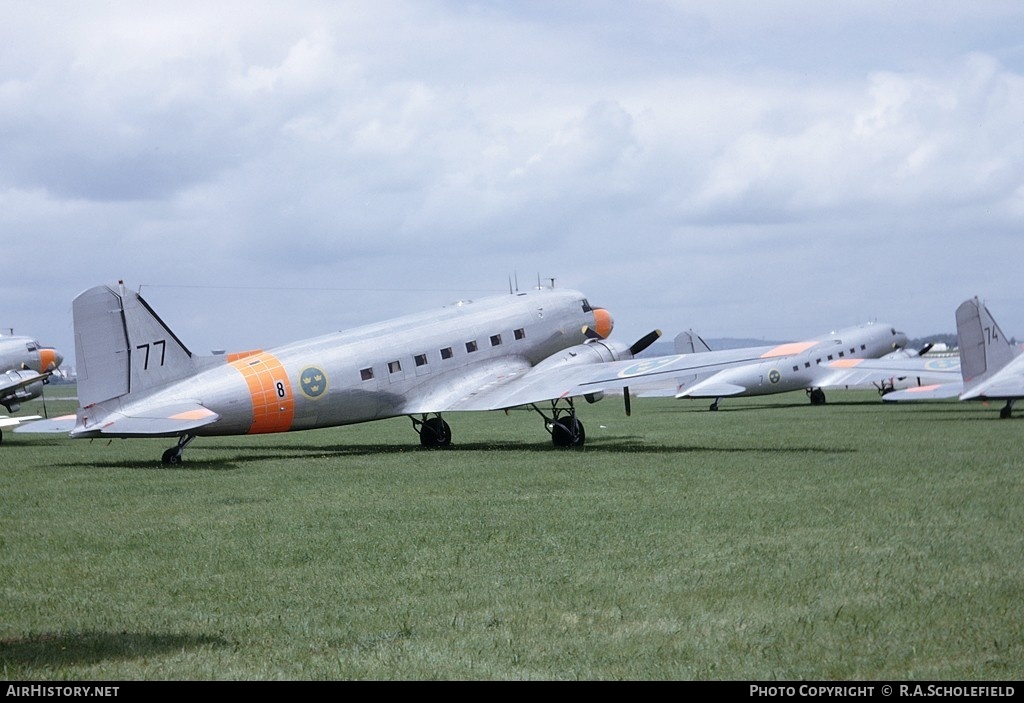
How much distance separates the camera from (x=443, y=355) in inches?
1268

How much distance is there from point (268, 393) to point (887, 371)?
3563cm

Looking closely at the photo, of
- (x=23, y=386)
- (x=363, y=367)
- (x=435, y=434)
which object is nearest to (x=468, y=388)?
(x=435, y=434)

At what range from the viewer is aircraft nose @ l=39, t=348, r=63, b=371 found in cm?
5084

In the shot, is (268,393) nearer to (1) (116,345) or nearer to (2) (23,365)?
(1) (116,345)

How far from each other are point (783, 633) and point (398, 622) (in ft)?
10.00

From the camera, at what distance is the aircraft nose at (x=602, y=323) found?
119ft

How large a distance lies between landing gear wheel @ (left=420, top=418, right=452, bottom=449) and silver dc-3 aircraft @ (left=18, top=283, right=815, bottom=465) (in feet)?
0.12

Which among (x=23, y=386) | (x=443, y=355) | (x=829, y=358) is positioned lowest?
(x=829, y=358)

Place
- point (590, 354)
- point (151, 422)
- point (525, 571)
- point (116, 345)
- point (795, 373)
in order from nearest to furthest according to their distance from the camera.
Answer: point (525, 571) < point (151, 422) < point (116, 345) < point (590, 354) < point (795, 373)

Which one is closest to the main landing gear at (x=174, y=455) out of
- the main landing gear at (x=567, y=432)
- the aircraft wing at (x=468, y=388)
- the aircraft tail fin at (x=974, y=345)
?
the aircraft wing at (x=468, y=388)

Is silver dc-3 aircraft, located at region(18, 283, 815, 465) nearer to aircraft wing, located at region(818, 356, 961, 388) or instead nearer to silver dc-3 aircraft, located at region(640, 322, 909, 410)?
aircraft wing, located at region(818, 356, 961, 388)

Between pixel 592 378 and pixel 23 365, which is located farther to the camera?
pixel 23 365

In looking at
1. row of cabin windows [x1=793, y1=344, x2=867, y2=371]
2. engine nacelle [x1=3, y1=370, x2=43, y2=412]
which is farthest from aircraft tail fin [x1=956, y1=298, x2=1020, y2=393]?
engine nacelle [x1=3, y1=370, x2=43, y2=412]
